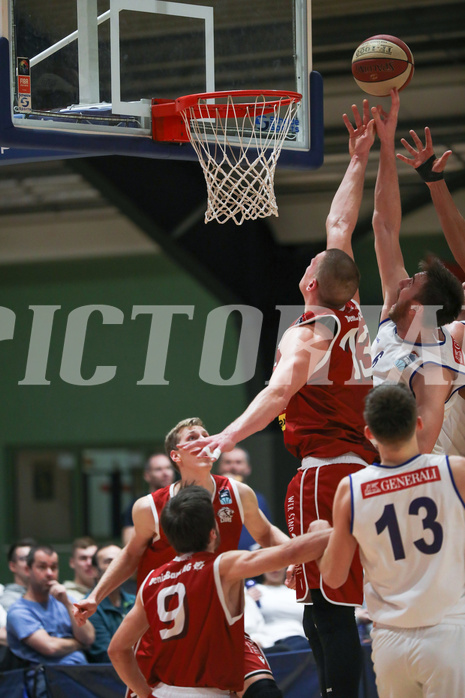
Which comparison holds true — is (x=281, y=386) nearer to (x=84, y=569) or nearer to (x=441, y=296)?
(x=441, y=296)

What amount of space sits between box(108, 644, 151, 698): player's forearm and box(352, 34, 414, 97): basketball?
10.7 feet

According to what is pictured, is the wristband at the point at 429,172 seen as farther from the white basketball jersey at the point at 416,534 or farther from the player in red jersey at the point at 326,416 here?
the white basketball jersey at the point at 416,534

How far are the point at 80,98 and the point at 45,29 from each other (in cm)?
43

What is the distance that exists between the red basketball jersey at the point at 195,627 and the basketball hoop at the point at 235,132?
225 centimetres

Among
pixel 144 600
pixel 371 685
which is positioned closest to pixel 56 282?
pixel 371 685

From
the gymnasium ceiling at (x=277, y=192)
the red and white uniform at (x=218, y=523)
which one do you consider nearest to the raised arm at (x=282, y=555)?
the red and white uniform at (x=218, y=523)

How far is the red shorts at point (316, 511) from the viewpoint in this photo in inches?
150

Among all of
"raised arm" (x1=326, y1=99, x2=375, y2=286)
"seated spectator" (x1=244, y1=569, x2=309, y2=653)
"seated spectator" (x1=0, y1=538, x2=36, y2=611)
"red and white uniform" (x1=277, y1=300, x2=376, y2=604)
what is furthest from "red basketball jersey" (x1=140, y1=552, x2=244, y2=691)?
"seated spectator" (x1=0, y1=538, x2=36, y2=611)

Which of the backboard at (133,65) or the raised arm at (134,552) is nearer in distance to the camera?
the raised arm at (134,552)

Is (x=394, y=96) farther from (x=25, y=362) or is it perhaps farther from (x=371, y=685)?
(x=25, y=362)

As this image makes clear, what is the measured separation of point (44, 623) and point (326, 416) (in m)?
3.73

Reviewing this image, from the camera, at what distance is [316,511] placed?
12.9 ft

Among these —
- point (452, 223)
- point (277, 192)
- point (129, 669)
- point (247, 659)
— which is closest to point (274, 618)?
point (247, 659)

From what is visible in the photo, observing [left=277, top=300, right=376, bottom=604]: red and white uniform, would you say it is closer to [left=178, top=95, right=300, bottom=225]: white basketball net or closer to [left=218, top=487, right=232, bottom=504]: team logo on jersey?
[left=218, top=487, right=232, bottom=504]: team logo on jersey
